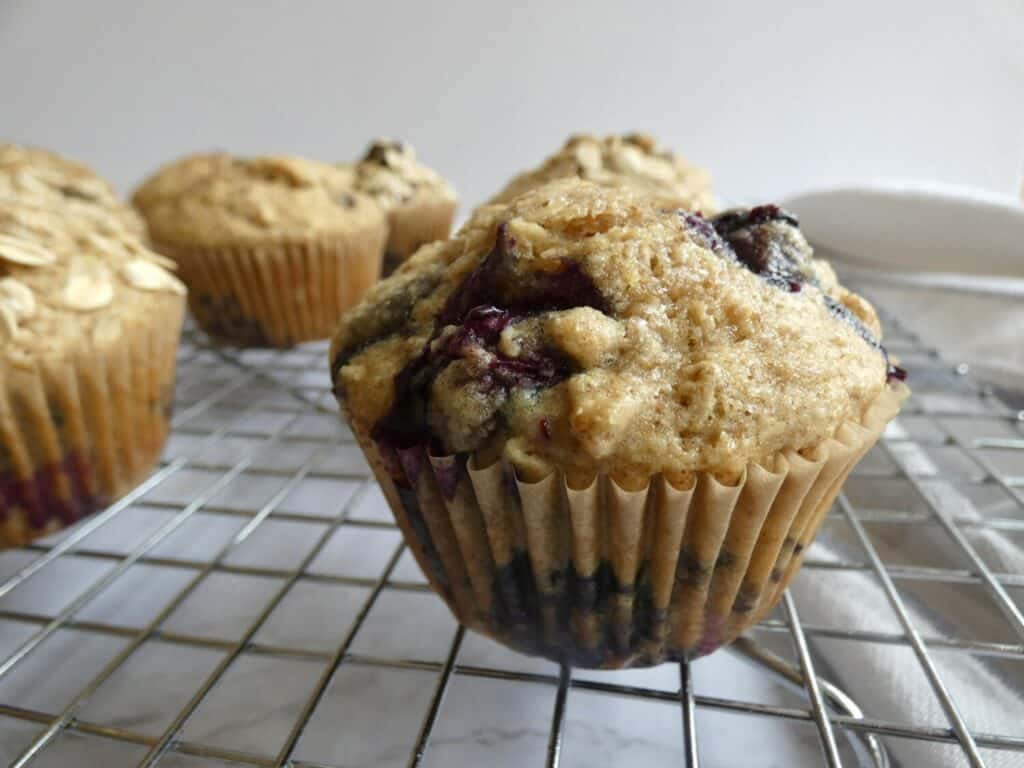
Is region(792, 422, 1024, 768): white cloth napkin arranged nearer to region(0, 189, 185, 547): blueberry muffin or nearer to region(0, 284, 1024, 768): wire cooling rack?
region(0, 284, 1024, 768): wire cooling rack

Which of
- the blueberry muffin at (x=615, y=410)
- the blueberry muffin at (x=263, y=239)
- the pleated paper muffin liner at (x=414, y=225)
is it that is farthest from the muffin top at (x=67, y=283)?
the pleated paper muffin liner at (x=414, y=225)

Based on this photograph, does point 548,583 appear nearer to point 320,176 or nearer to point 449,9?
point 320,176

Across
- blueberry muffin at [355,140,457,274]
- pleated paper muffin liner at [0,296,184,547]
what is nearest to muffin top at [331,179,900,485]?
pleated paper muffin liner at [0,296,184,547]

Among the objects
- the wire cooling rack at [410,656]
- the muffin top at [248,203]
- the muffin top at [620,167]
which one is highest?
the muffin top at [620,167]

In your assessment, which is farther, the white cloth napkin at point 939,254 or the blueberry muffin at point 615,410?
the white cloth napkin at point 939,254

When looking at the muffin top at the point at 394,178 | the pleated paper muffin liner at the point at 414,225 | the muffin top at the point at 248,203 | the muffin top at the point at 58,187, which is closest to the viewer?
the muffin top at the point at 58,187

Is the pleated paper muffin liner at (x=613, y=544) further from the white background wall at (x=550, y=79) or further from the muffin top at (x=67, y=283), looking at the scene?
the white background wall at (x=550, y=79)

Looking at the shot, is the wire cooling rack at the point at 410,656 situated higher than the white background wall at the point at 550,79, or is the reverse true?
the white background wall at the point at 550,79
